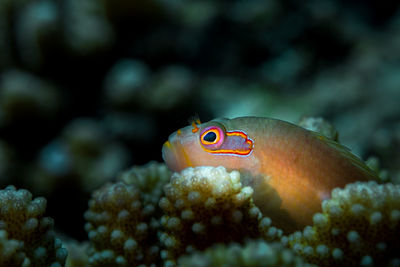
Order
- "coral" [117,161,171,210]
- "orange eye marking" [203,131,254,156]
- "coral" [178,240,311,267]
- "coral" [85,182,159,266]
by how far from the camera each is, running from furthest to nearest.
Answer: "coral" [117,161,171,210] < "orange eye marking" [203,131,254,156] < "coral" [85,182,159,266] < "coral" [178,240,311,267]

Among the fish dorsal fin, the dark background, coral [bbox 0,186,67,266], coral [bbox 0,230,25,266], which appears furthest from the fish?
the dark background

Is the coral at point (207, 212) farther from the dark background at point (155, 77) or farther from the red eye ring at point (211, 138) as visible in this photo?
the dark background at point (155, 77)

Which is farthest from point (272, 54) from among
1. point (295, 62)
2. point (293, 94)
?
point (293, 94)

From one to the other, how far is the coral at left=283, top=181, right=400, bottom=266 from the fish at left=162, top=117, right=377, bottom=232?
301mm

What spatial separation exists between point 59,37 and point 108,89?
0.78 metres

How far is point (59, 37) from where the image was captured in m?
3.98

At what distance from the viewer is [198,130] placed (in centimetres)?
173

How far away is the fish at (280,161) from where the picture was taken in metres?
1.61

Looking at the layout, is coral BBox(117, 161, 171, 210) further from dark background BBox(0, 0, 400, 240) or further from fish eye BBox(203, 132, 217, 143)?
dark background BBox(0, 0, 400, 240)

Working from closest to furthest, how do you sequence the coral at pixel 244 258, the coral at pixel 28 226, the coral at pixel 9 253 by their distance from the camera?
the coral at pixel 244 258, the coral at pixel 9 253, the coral at pixel 28 226

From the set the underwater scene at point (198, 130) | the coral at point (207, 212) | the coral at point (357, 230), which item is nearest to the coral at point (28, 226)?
the underwater scene at point (198, 130)

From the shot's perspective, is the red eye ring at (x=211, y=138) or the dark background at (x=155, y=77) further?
the dark background at (x=155, y=77)

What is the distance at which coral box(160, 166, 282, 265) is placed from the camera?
1.30 metres

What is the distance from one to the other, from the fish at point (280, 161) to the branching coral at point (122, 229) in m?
0.29
